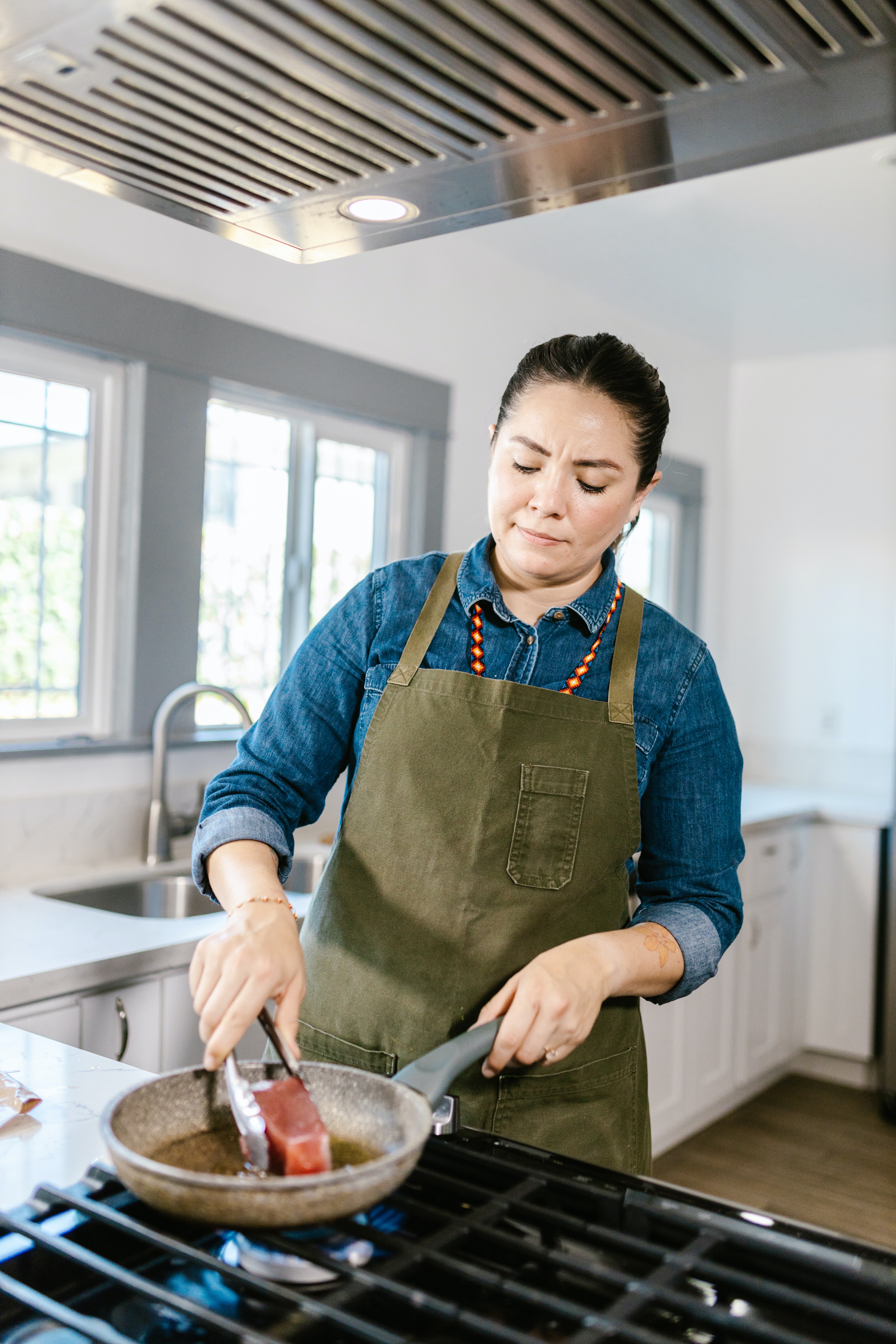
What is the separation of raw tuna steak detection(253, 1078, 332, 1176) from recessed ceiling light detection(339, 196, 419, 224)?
0.68 m

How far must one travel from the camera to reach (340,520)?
3186 millimetres

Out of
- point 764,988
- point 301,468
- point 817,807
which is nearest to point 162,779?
point 301,468

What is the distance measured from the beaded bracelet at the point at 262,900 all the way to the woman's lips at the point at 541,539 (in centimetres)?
45

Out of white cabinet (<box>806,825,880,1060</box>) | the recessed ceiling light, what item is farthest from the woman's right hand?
white cabinet (<box>806,825,880,1060</box>)

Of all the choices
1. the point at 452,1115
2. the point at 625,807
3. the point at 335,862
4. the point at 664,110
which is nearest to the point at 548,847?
the point at 625,807

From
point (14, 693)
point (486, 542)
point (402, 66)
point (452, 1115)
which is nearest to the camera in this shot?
point (402, 66)

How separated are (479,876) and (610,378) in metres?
0.53

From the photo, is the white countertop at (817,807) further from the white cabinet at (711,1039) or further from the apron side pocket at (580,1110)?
the apron side pocket at (580,1110)

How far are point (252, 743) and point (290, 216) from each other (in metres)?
0.54

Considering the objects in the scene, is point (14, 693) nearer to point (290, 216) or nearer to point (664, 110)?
point (290, 216)

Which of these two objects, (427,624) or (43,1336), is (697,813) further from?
(43,1336)

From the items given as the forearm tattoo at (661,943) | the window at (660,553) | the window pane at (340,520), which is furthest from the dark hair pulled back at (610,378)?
the window at (660,553)

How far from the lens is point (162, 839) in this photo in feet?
8.18

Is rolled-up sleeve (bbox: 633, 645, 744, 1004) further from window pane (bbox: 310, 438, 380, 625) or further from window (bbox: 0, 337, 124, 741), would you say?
window pane (bbox: 310, 438, 380, 625)
